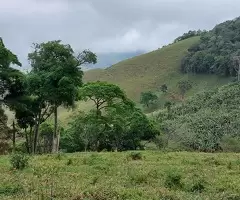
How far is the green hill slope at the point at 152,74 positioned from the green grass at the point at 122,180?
384 ft

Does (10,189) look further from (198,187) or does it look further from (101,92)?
(101,92)

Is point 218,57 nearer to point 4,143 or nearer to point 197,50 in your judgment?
point 197,50

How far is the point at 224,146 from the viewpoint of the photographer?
5791cm

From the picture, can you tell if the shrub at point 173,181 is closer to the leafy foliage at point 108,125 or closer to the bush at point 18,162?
the bush at point 18,162

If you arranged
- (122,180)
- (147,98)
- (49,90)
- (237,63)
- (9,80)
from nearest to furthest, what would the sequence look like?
(122,180) < (49,90) < (9,80) < (147,98) < (237,63)

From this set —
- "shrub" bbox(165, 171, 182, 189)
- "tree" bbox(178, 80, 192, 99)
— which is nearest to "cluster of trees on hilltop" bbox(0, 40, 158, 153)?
"shrub" bbox(165, 171, 182, 189)

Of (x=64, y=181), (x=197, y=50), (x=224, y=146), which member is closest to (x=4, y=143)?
(x=224, y=146)

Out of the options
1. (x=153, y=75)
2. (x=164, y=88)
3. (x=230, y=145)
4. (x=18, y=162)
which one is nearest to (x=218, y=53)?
(x=164, y=88)

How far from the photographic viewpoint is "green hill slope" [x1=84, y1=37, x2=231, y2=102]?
485 ft

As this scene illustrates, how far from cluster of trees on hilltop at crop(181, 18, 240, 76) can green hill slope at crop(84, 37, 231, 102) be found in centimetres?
317

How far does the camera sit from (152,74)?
16700 centimetres

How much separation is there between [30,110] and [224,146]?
2868 cm

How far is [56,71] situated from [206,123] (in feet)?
155

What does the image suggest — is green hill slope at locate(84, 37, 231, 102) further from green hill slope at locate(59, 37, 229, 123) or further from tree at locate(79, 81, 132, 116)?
tree at locate(79, 81, 132, 116)
